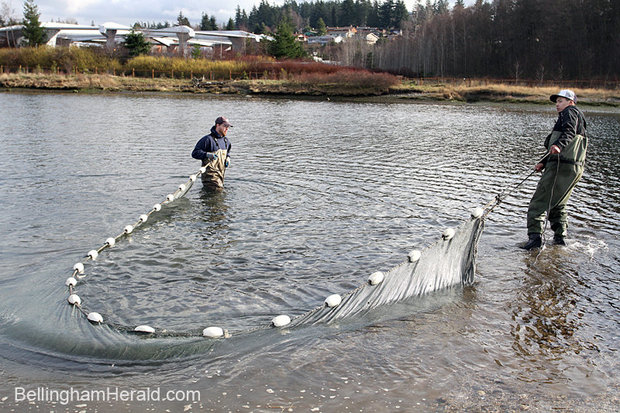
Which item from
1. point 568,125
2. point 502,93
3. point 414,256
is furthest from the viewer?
point 502,93

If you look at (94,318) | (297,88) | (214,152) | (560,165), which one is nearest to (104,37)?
(297,88)

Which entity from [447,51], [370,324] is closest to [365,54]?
[447,51]

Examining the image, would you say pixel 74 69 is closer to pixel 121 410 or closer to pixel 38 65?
pixel 38 65

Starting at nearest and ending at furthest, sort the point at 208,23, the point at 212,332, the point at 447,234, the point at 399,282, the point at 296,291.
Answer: the point at 212,332 → the point at 399,282 → the point at 447,234 → the point at 296,291 → the point at 208,23

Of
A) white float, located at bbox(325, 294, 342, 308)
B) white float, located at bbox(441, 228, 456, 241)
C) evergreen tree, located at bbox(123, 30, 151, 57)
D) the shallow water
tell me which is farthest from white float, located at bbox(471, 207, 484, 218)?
evergreen tree, located at bbox(123, 30, 151, 57)

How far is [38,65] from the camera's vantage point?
77.7 m

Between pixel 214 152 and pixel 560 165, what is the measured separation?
24.7 feet

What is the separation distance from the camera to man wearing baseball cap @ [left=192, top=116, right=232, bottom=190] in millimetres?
12930

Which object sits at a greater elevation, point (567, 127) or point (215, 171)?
point (567, 127)

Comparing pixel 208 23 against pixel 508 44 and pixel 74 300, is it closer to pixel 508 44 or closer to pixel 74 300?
pixel 508 44

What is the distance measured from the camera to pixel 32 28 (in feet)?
311

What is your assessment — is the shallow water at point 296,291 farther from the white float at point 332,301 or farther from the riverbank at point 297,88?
the riverbank at point 297,88

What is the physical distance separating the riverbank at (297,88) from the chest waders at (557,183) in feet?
178

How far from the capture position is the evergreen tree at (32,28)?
94.3 metres
